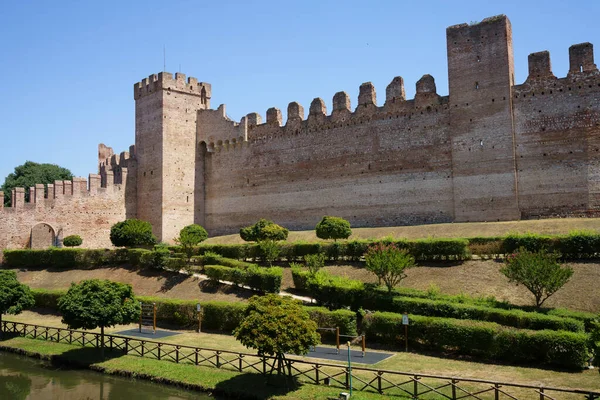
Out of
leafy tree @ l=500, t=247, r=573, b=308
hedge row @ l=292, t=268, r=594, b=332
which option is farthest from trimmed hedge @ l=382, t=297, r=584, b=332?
leafy tree @ l=500, t=247, r=573, b=308

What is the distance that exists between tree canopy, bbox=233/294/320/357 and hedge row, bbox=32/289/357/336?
9.54 ft

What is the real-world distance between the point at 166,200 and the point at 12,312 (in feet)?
50.8

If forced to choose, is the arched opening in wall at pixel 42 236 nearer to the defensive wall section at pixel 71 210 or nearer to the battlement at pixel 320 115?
the defensive wall section at pixel 71 210

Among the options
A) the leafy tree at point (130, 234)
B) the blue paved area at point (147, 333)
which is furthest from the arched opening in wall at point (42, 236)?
the blue paved area at point (147, 333)

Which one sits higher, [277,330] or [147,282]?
[147,282]

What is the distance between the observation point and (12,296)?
63.7ft

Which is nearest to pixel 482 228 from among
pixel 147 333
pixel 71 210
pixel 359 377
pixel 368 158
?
pixel 368 158

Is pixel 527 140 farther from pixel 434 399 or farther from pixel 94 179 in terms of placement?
pixel 94 179

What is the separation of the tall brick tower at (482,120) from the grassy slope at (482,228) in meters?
1.32

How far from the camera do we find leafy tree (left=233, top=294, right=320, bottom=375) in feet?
39.2

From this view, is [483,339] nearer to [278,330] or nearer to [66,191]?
[278,330]

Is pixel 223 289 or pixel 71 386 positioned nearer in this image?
pixel 71 386

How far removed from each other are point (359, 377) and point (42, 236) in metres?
27.6

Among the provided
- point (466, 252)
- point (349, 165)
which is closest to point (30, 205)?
point (349, 165)
